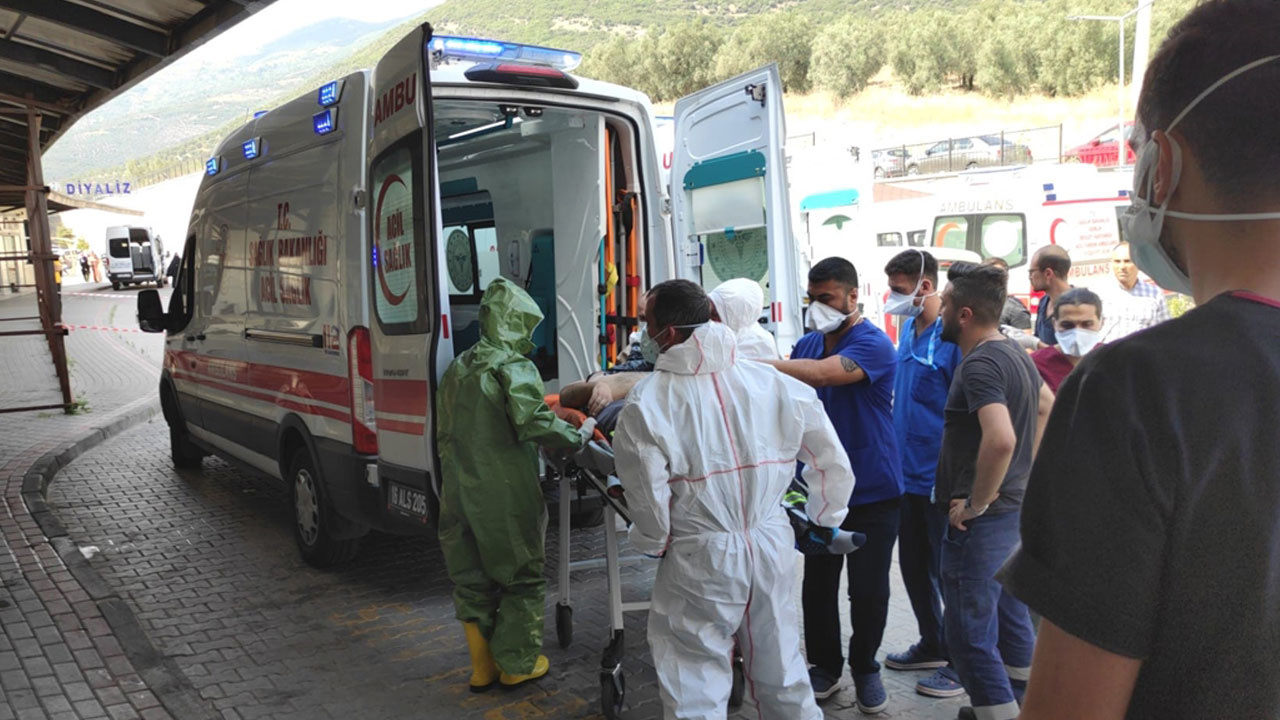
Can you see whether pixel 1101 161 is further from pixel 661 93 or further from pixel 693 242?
pixel 661 93

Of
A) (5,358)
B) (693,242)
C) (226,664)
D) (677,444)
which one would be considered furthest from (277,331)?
(5,358)

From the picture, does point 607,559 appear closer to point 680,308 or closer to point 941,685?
point 680,308

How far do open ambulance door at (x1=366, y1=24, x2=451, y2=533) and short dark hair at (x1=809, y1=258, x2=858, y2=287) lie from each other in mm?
1723

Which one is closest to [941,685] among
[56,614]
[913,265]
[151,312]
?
[913,265]

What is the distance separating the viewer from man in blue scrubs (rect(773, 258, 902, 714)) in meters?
3.72

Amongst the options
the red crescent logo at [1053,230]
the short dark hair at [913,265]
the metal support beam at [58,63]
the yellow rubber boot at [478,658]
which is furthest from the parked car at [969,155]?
the yellow rubber boot at [478,658]

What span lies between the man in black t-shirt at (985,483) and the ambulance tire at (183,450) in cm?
707

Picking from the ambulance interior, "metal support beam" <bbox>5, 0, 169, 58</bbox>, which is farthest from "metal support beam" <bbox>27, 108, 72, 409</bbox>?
the ambulance interior

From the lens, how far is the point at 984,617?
3.18 metres

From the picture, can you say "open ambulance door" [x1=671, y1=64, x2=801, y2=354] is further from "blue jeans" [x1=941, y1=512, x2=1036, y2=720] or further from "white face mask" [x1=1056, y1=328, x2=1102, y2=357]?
"blue jeans" [x1=941, y1=512, x2=1036, y2=720]

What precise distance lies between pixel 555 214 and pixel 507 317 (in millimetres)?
2258

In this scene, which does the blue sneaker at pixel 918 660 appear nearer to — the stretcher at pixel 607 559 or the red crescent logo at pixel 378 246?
the stretcher at pixel 607 559

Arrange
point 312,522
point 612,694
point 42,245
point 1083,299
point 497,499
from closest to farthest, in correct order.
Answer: point 612,694, point 497,499, point 1083,299, point 312,522, point 42,245

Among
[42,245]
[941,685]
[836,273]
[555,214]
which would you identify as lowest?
[941,685]
